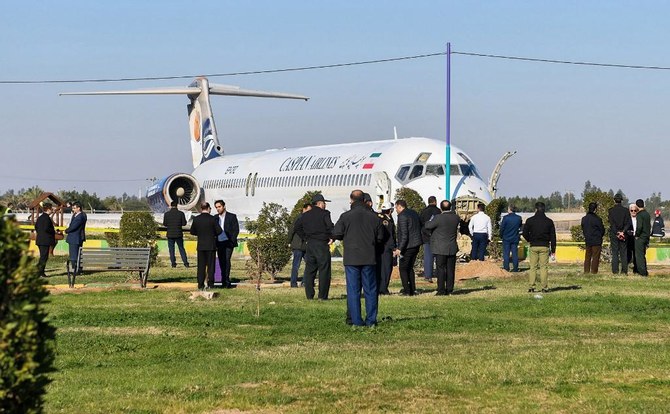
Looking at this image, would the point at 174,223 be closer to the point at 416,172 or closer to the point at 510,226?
the point at 510,226

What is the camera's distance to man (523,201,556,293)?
22.4m

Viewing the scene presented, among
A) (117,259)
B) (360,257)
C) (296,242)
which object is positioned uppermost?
(296,242)

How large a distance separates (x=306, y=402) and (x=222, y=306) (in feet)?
29.5

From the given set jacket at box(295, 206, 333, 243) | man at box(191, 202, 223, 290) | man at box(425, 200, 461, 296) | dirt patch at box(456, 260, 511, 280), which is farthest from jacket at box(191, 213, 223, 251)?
dirt patch at box(456, 260, 511, 280)

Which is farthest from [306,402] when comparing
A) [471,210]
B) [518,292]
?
[471,210]

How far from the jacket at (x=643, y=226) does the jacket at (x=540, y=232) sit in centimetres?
492

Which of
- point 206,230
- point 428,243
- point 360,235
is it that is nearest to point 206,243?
point 206,230

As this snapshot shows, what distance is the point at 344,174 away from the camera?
44656 mm

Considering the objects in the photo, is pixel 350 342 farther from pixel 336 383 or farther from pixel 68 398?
pixel 68 398

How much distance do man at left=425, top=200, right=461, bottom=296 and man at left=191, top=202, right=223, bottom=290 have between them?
13.1ft

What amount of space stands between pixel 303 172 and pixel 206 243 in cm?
2592

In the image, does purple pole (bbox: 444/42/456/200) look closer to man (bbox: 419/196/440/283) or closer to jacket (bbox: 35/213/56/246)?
man (bbox: 419/196/440/283)

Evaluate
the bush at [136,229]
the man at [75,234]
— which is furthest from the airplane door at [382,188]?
the man at [75,234]

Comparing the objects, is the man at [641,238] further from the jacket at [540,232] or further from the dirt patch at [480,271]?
the jacket at [540,232]
